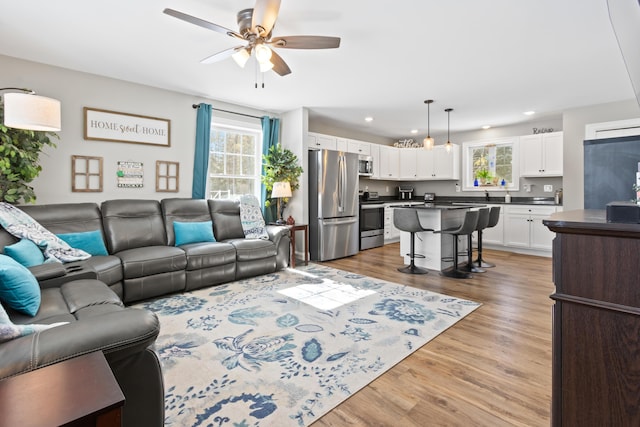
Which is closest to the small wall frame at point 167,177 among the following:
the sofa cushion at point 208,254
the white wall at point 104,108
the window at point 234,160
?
the white wall at point 104,108

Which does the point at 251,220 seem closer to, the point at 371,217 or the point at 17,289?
the point at 371,217

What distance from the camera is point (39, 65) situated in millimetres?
3555

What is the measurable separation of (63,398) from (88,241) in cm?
317

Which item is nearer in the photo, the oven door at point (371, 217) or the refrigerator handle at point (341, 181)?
the refrigerator handle at point (341, 181)

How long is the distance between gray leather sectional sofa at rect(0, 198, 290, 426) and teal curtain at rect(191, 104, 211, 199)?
35 centimetres

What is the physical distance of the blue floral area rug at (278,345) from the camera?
178 centimetres

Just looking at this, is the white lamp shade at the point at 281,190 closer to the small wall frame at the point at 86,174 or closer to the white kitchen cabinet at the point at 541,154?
the small wall frame at the point at 86,174

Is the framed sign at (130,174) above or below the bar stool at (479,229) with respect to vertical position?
above

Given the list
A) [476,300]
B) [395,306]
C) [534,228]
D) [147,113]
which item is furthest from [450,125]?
[147,113]

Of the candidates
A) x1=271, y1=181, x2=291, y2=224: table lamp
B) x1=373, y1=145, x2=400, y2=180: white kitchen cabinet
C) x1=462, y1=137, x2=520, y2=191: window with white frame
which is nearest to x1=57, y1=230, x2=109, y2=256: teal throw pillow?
x1=271, y1=181, x2=291, y2=224: table lamp

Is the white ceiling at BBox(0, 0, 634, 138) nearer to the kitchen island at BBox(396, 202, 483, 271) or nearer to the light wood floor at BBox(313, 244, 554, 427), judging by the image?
the kitchen island at BBox(396, 202, 483, 271)

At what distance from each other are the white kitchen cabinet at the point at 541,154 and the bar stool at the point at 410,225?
2.99 meters

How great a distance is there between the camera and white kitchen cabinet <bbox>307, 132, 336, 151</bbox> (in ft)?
18.8

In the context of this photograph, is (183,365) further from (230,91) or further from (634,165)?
(634,165)
